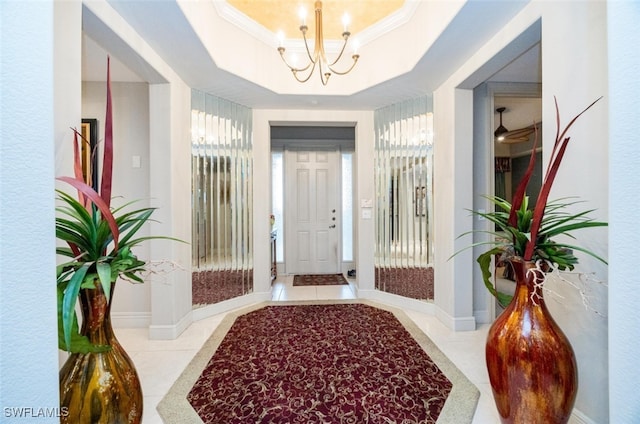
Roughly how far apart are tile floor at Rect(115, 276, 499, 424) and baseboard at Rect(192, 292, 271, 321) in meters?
0.07

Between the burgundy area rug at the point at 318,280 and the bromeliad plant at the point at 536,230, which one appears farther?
the burgundy area rug at the point at 318,280

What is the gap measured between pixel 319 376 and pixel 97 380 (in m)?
1.31

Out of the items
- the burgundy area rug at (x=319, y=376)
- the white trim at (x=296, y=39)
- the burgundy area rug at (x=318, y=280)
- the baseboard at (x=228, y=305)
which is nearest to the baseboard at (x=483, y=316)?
the burgundy area rug at (x=319, y=376)

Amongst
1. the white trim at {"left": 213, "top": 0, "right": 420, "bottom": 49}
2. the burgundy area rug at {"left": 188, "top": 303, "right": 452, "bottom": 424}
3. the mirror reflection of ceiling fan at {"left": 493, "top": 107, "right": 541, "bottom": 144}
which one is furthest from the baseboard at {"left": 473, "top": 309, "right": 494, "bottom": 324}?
the mirror reflection of ceiling fan at {"left": 493, "top": 107, "right": 541, "bottom": 144}

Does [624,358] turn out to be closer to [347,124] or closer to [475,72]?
[475,72]

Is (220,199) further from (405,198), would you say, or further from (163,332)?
(405,198)

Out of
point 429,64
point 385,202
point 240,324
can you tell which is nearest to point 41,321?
point 240,324

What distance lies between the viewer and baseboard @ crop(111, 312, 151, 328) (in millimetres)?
2828

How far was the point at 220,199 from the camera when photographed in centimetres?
323

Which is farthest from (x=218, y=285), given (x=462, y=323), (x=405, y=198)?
(x=462, y=323)

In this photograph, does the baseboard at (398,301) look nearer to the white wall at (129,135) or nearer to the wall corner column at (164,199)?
the wall corner column at (164,199)

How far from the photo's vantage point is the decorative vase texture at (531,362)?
1167 mm

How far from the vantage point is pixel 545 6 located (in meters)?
1.63

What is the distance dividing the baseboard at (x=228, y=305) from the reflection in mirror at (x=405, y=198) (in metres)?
1.50
